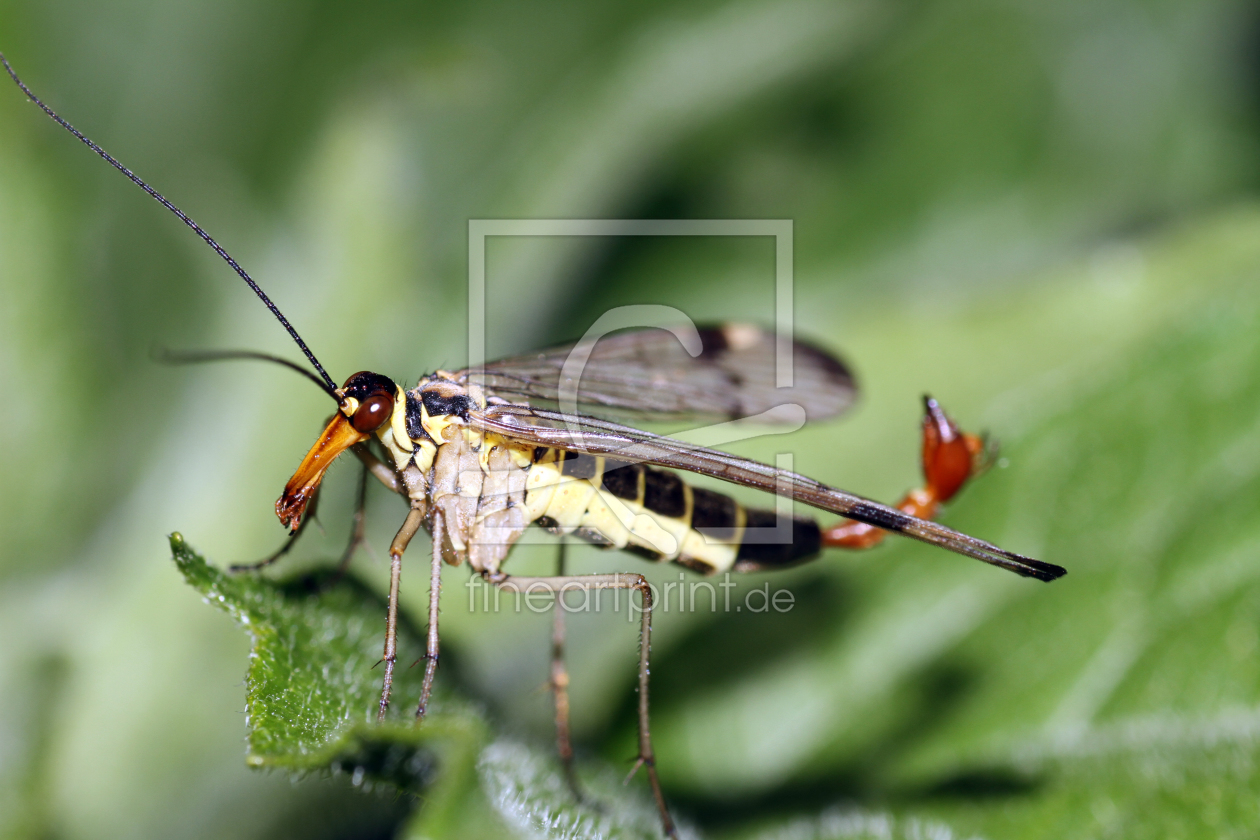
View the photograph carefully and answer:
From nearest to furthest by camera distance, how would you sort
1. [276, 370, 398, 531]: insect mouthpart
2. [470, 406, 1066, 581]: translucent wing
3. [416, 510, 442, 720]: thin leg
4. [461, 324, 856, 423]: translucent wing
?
[470, 406, 1066, 581]: translucent wing
[416, 510, 442, 720]: thin leg
[276, 370, 398, 531]: insect mouthpart
[461, 324, 856, 423]: translucent wing

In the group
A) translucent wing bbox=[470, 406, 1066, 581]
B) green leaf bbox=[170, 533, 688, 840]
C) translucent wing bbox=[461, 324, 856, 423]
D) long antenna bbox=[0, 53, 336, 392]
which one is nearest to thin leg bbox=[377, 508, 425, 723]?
green leaf bbox=[170, 533, 688, 840]

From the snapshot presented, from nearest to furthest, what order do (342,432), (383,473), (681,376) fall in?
(342,432)
(383,473)
(681,376)

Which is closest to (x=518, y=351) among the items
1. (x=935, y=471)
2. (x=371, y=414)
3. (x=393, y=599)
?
(x=371, y=414)

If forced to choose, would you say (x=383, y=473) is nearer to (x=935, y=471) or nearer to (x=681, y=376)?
(x=681, y=376)

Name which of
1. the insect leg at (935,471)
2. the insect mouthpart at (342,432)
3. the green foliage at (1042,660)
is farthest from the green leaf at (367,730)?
the insect leg at (935,471)

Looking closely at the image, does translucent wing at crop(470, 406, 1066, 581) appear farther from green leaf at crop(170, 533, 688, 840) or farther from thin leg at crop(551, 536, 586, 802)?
green leaf at crop(170, 533, 688, 840)

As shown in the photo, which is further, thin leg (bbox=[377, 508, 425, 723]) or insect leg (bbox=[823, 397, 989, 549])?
insect leg (bbox=[823, 397, 989, 549])

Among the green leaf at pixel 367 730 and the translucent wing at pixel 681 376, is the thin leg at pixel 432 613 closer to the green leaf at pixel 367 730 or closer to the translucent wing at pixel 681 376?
the green leaf at pixel 367 730
